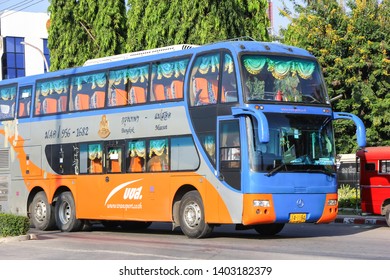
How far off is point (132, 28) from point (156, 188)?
1845 cm

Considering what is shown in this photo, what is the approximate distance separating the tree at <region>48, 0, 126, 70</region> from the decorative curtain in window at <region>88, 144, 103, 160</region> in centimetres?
1945

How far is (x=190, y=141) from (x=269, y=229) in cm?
328

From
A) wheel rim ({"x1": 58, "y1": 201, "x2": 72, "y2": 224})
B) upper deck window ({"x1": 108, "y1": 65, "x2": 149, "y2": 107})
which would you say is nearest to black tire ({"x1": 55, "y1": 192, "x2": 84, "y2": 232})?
wheel rim ({"x1": 58, "y1": 201, "x2": 72, "y2": 224})

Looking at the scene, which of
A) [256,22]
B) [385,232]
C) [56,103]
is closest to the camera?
[385,232]

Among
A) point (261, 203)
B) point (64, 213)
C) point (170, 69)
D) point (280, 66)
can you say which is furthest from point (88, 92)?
point (261, 203)

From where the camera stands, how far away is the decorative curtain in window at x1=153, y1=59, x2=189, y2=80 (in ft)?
67.2

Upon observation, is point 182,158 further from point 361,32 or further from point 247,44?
point 361,32

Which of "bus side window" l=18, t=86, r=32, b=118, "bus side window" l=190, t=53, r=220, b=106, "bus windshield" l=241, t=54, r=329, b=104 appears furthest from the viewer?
"bus side window" l=18, t=86, r=32, b=118

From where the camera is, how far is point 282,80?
1938 centimetres

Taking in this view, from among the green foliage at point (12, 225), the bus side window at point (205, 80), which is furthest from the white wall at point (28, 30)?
the bus side window at point (205, 80)

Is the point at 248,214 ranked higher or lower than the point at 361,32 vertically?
lower

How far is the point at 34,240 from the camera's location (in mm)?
20172

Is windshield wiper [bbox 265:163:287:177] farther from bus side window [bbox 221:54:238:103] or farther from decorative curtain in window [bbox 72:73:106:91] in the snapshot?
decorative curtain in window [bbox 72:73:106:91]
